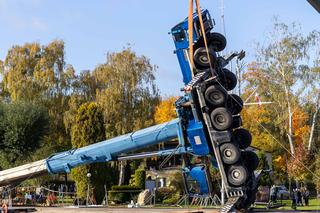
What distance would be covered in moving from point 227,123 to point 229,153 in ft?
2.85

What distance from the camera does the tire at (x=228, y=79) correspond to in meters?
16.9

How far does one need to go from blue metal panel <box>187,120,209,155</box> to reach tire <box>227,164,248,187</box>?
99cm

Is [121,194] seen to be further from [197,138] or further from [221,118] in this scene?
[221,118]

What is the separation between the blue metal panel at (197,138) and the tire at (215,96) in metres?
0.80

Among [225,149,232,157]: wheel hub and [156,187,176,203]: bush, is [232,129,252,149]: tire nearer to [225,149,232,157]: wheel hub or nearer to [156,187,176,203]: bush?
[225,149,232,157]: wheel hub

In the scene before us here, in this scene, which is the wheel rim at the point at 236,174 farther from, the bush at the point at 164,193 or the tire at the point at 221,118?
the bush at the point at 164,193

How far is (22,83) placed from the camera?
61531 mm

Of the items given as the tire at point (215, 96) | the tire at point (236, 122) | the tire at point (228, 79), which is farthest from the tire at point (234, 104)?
the tire at point (215, 96)

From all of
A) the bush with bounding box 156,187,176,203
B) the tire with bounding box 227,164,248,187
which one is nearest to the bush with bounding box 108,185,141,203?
the bush with bounding box 156,187,176,203

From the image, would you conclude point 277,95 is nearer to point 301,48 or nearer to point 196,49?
point 301,48

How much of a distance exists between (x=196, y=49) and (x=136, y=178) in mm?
34835

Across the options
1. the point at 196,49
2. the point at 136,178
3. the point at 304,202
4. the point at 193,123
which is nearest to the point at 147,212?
the point at 193,123

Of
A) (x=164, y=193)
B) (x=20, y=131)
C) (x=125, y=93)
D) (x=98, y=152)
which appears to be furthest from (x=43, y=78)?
(x=98, y=152)

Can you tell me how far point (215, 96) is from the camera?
15.9 m
